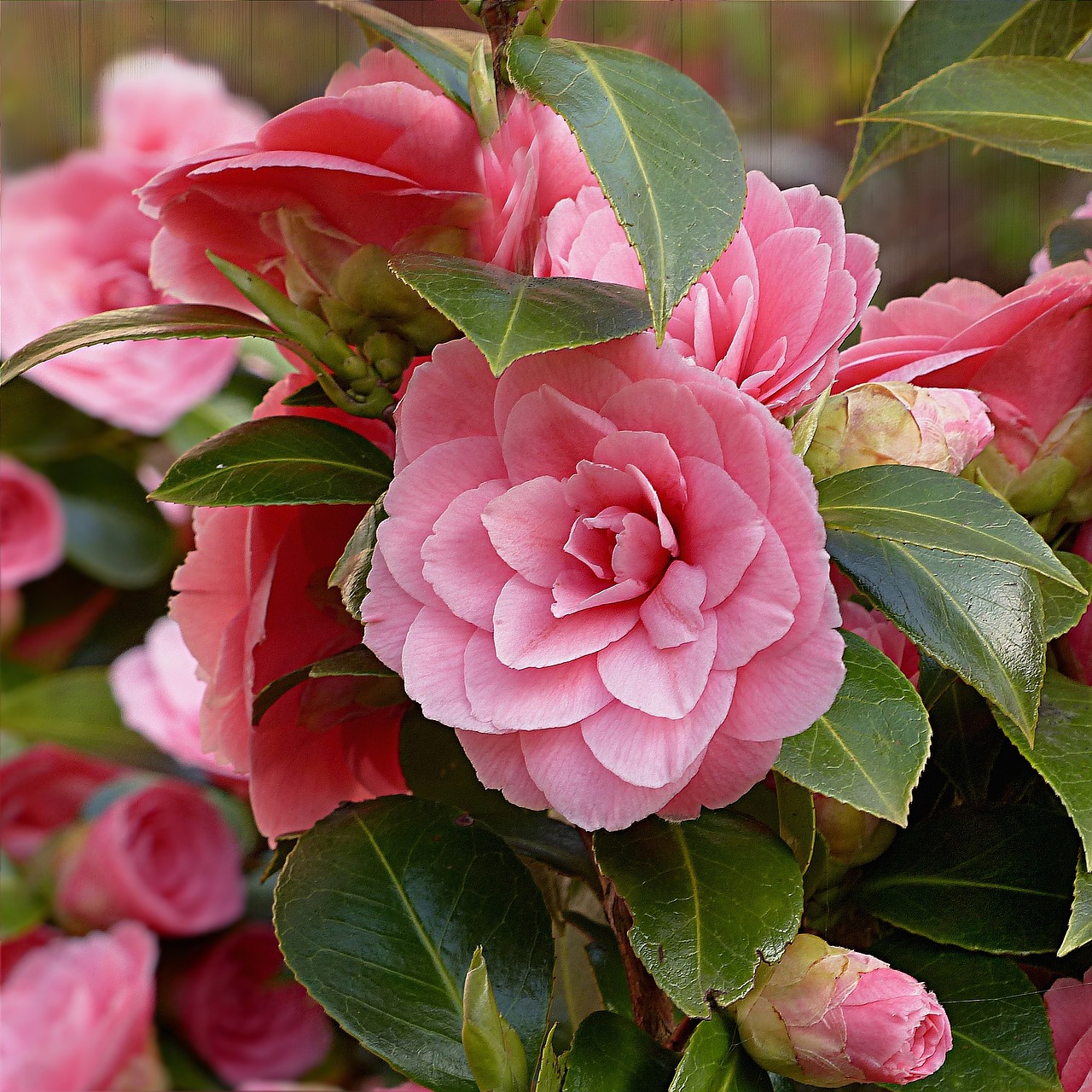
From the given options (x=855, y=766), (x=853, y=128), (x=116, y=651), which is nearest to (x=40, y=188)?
(x=116, y=651)

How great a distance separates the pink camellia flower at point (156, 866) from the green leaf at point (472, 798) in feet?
1.15

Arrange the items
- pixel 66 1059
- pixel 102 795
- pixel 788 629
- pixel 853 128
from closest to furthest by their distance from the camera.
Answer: pixel 788 629 < pixel 853 128 < pixel 66 1059 < pixel 102 795

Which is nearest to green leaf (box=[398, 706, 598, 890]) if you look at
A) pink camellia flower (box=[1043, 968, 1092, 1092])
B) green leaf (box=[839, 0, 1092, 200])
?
pink camellia flower (box=[1043, 968, 1092, 1092])

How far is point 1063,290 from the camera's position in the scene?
0.27m

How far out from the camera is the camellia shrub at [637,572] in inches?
8.1

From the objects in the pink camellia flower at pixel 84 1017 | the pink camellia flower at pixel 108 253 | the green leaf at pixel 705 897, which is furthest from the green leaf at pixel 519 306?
the pink camellia flower at pixel 84 1017

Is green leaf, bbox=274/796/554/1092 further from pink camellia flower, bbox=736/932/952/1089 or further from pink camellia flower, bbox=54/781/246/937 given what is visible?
pink camellia flower, bbox=54/781/246/937

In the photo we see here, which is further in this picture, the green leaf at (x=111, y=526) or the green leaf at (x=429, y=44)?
the green leaf at (x=111, y=526)

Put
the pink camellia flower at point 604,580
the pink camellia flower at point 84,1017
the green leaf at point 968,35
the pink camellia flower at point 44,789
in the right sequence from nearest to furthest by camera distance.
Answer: the pink camellia flower at point 604,580 → the green leaf at point 968,35 → the pink camellia flower at point 84,1017 → the pink camellia flower at point 44,789

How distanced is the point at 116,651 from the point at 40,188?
0.26 metres

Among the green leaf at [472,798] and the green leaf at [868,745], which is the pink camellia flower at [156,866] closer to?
the green leaf at [472,798]

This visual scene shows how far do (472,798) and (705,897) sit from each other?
82 mm

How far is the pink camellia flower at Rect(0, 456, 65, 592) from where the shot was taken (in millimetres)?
629

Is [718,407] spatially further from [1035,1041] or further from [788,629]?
[1035,1041]
